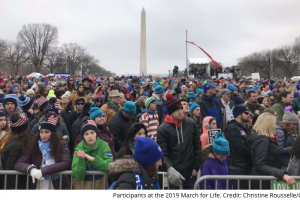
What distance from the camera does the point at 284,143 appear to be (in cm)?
454

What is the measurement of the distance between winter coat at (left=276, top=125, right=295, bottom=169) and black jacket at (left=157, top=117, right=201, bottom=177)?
131cm

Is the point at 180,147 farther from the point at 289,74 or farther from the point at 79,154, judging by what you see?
the point at 289,74

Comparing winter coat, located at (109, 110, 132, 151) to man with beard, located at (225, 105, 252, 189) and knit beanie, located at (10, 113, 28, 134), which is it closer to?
knit beanie, located at (10, 113, 28, 134)

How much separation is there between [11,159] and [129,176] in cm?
208

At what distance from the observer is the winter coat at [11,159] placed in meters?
3.82

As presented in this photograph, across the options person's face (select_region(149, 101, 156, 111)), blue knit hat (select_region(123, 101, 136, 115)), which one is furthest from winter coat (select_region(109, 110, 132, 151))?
person's face (select_region(149, 101, 156, 111))

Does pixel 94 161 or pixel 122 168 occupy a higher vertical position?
pixel 122 168

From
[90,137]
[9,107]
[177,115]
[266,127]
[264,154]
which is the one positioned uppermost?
[9,107]

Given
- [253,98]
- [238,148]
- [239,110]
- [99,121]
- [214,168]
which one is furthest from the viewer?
[253,98]

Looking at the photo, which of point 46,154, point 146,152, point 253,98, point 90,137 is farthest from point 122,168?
point 253,98

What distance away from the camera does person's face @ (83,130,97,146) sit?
152 inches

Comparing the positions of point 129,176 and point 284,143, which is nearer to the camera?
point 129,176

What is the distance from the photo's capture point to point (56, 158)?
12.6 ft

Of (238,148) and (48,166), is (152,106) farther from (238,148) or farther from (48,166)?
(48,166)
